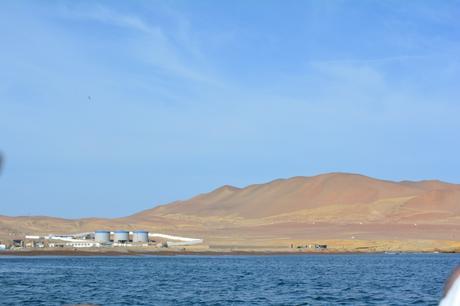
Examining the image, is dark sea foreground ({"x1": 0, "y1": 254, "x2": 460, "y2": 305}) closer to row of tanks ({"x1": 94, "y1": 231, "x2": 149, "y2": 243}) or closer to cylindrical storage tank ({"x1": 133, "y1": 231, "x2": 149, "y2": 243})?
row of tanks ({"x1": 94, "y1": 231, "x2": 149, "y2": 243})

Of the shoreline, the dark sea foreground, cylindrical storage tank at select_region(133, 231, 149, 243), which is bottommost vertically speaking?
the dark sea foreground

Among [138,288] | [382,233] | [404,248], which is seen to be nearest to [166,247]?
[404,248]

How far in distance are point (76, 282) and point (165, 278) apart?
692 centimetres

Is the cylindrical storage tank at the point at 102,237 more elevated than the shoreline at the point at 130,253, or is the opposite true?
the cylindrical storage tank at the point at 102,237

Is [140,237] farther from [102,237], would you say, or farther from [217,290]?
[217,290]

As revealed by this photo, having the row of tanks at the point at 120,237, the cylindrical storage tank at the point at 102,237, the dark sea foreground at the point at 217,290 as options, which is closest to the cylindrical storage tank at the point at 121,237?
the row of tanks at the point at 120,237

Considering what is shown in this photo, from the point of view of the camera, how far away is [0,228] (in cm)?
18462

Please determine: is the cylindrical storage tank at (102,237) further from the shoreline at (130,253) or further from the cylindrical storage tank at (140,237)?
the shoreline at (130,253)

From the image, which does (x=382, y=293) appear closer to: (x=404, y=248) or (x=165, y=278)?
(x=165, y=278)

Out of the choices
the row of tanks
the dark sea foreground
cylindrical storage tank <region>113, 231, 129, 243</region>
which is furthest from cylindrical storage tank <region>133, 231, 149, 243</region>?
the dark sea foreground

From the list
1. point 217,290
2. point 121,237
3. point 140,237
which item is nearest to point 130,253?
point 121,237

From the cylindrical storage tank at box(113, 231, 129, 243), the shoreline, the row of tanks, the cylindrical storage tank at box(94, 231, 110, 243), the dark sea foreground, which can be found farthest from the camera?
the cylindrical storage tank at box(113, 231, 129, 243)

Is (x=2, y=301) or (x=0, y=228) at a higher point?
(x=0, y=228)

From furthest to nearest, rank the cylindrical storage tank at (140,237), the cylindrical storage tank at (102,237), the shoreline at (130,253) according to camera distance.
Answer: the cylindrical storage tank at (140,237) → the cylindrical storage tank at (102,237) → the shoreline at (130,253)
